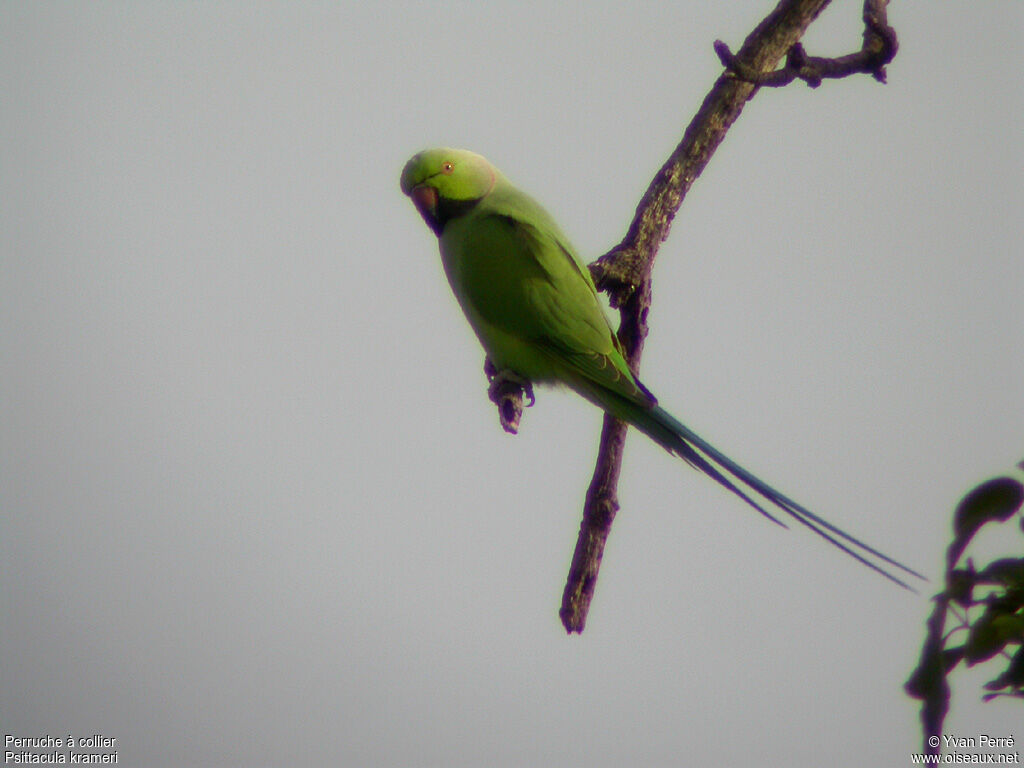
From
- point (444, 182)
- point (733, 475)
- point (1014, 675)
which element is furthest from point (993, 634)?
point (444, 182)

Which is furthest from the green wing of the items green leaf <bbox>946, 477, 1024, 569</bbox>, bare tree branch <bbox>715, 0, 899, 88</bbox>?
green leaf <bbox>946, 477, 1024, 569</bbox>

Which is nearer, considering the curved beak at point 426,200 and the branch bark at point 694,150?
the branch bark at point 694,150

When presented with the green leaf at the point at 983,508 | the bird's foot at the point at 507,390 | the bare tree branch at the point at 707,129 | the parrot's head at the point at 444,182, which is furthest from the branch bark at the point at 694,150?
the green leaf at the point at 983,508

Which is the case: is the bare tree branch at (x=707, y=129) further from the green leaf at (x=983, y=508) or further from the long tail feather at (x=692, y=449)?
the green leaf at (x=983, y=508)

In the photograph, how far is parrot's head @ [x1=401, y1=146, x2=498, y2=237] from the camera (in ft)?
13.7

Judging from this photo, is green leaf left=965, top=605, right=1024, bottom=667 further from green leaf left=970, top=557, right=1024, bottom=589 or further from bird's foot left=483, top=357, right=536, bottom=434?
bird's foot left=483, top=357, right=536, bottom=434

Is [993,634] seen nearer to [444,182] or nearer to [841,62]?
[841,62]

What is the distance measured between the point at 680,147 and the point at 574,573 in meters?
1.71

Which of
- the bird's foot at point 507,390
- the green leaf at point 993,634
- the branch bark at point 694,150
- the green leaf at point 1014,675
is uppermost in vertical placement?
the branch bark at point 694,150

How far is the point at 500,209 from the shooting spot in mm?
4039

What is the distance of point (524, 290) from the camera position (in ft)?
12.5

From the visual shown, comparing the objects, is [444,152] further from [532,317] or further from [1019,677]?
[1019,677]

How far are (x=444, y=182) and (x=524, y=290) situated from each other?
→ 2.42 ft

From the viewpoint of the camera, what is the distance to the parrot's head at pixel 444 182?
4176 millimetres
